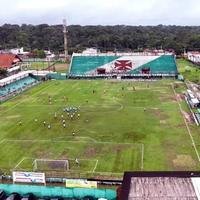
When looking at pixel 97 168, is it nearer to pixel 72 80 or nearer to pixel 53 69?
pixel 72 80

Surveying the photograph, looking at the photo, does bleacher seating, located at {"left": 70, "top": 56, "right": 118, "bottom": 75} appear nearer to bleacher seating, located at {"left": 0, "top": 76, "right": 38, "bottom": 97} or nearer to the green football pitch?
bleacher seating, located at {"left": 0, "top": 76, "right": 38, "bottom": 97}

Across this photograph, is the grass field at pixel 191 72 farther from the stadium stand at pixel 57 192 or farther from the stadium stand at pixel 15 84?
the stadium stand at pixel 57 192

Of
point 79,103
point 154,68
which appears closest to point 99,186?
point 79,103

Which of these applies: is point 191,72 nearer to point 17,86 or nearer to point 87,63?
point 87,63

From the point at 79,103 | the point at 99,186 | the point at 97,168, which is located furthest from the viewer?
the point at 79,103

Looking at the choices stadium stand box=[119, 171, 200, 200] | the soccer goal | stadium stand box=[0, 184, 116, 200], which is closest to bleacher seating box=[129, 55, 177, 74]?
the soccer goal

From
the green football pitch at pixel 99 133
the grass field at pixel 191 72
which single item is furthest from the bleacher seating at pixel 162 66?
the green football pitch at pixel 99 133
